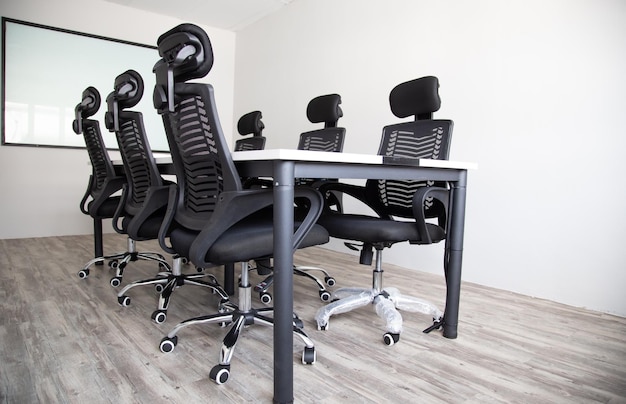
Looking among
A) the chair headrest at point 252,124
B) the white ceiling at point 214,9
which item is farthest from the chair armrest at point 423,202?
the white ceiling at point 214,9

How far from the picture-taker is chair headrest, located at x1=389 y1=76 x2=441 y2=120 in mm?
2312

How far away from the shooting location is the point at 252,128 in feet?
12.7

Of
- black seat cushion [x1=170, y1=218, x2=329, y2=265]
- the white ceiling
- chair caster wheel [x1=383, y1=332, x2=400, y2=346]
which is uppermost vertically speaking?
the white ceiling

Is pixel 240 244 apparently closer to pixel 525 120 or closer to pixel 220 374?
pixel 220 374

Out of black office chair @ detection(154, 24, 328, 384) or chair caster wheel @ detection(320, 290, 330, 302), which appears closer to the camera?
black office chair @ detection(154, 24, 328, 384)

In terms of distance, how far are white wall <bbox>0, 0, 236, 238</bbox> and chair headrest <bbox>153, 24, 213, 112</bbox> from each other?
360 centimetres

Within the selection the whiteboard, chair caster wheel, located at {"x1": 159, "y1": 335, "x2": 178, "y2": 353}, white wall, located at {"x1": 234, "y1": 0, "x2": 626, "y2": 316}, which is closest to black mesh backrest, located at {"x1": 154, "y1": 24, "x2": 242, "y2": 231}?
chair caster wheel, located at {"x1": 159, "y1": 335, "x2": 178, "y2": 353}

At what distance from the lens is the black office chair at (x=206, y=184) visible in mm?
1555

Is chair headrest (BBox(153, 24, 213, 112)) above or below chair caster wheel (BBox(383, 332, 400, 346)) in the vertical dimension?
above

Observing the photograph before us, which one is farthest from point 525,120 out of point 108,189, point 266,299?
point 108,189

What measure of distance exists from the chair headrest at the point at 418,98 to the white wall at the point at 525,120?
3.46ft

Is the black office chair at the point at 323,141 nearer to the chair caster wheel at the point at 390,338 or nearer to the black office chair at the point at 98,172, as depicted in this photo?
the chair caster wheel at the point at 390,338

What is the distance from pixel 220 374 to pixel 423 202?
1.17m

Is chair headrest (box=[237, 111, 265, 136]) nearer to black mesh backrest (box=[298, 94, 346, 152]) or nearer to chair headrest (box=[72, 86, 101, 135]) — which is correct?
black mesh backrest (box=[298, 94, 346, 152])
